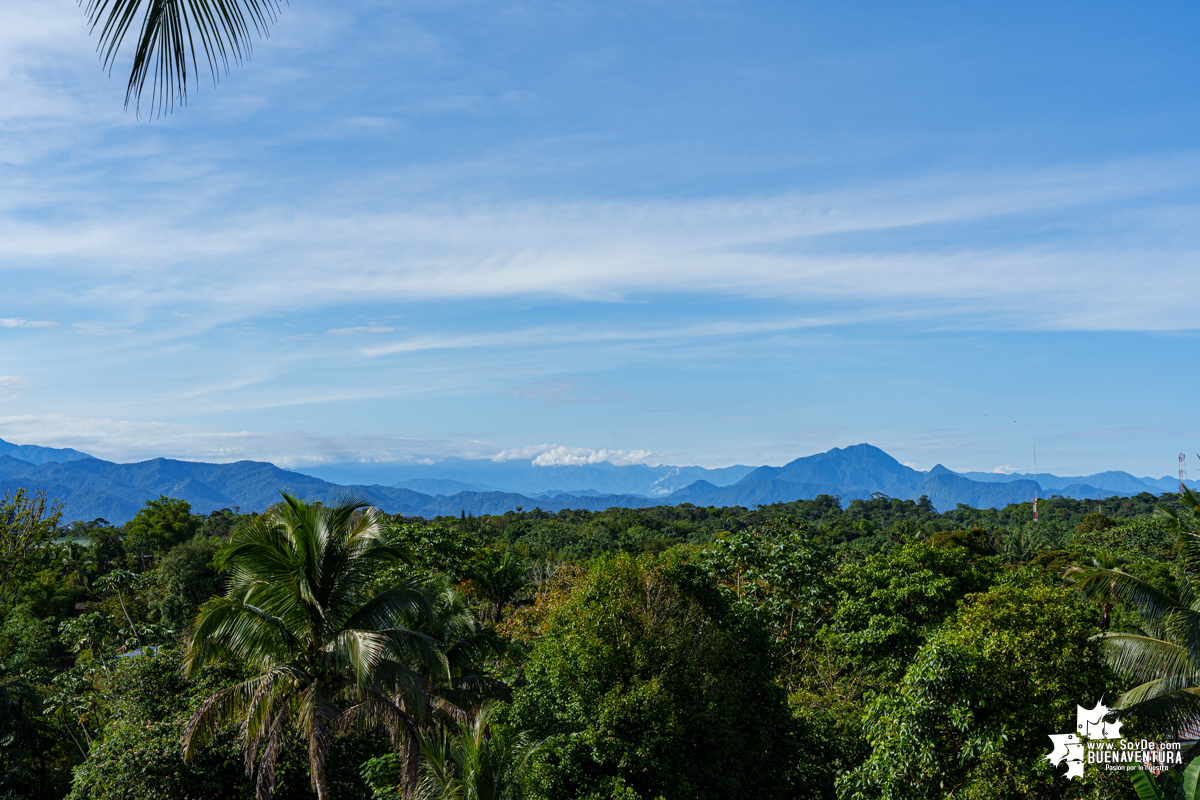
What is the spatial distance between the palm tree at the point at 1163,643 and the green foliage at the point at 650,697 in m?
5.66

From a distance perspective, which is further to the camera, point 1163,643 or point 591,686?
point 1163,643

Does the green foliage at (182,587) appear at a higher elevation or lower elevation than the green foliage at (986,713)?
lower

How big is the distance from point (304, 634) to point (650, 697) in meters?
5.07

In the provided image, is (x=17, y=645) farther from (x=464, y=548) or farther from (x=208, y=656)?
(x=208, y=656)

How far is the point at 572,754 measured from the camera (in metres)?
10.7

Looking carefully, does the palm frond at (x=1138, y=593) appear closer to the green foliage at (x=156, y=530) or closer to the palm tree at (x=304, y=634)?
the palm tree at (x=304, y=634)

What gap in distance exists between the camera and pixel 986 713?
10.1 m

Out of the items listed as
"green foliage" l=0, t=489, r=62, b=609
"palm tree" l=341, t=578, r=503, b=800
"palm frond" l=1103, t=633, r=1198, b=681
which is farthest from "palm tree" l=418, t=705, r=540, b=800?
"green foliage" l=0, t=489, r=62, b=609

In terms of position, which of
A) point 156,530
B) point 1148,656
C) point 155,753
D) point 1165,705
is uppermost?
point 1148,656

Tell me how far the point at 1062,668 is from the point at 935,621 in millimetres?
7582

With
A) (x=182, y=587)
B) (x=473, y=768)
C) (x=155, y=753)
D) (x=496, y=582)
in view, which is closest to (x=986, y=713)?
(x=473, y=768)

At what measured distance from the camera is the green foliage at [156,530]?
53000 mm

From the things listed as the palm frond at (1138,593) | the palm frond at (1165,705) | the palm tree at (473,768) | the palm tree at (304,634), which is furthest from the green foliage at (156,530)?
the palm frond at (1165,705)

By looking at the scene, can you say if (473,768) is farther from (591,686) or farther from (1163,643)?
(1163,643)
